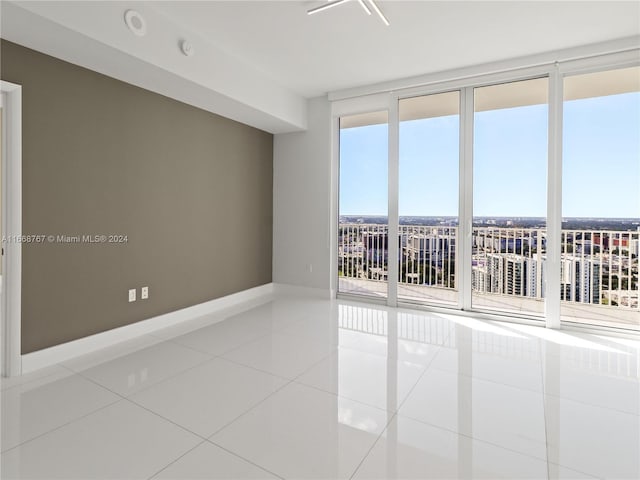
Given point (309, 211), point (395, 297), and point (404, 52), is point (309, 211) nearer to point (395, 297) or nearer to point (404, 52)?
point (395, 297)

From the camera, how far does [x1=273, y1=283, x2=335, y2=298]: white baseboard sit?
491cm

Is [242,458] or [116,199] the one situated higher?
[116,199]

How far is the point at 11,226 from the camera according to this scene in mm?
2391

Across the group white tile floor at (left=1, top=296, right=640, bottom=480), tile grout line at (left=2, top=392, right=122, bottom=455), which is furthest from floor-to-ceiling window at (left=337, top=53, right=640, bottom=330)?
tile grout line at (left=2, top=392, right=122, bottom=455)

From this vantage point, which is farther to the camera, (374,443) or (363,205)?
(363,205)

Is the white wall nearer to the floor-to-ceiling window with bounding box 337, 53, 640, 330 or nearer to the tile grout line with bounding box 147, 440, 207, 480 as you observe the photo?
the floor-to-ceiling window with bounding box 337, 53, 640, 330

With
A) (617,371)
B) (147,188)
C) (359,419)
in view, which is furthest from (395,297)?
(147,188)

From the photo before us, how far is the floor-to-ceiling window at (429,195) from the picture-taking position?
4.18 m

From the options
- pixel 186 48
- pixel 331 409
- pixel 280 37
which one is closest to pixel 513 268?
pixel 331 409

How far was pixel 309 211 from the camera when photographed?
196 inches

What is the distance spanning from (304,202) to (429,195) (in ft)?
5.87

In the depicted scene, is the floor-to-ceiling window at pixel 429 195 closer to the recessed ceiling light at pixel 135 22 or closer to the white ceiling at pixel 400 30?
the white ceiling at pixel 400 30

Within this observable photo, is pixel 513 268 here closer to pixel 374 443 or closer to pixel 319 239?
pixel 319 239

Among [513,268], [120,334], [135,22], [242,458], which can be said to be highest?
[135,22]
